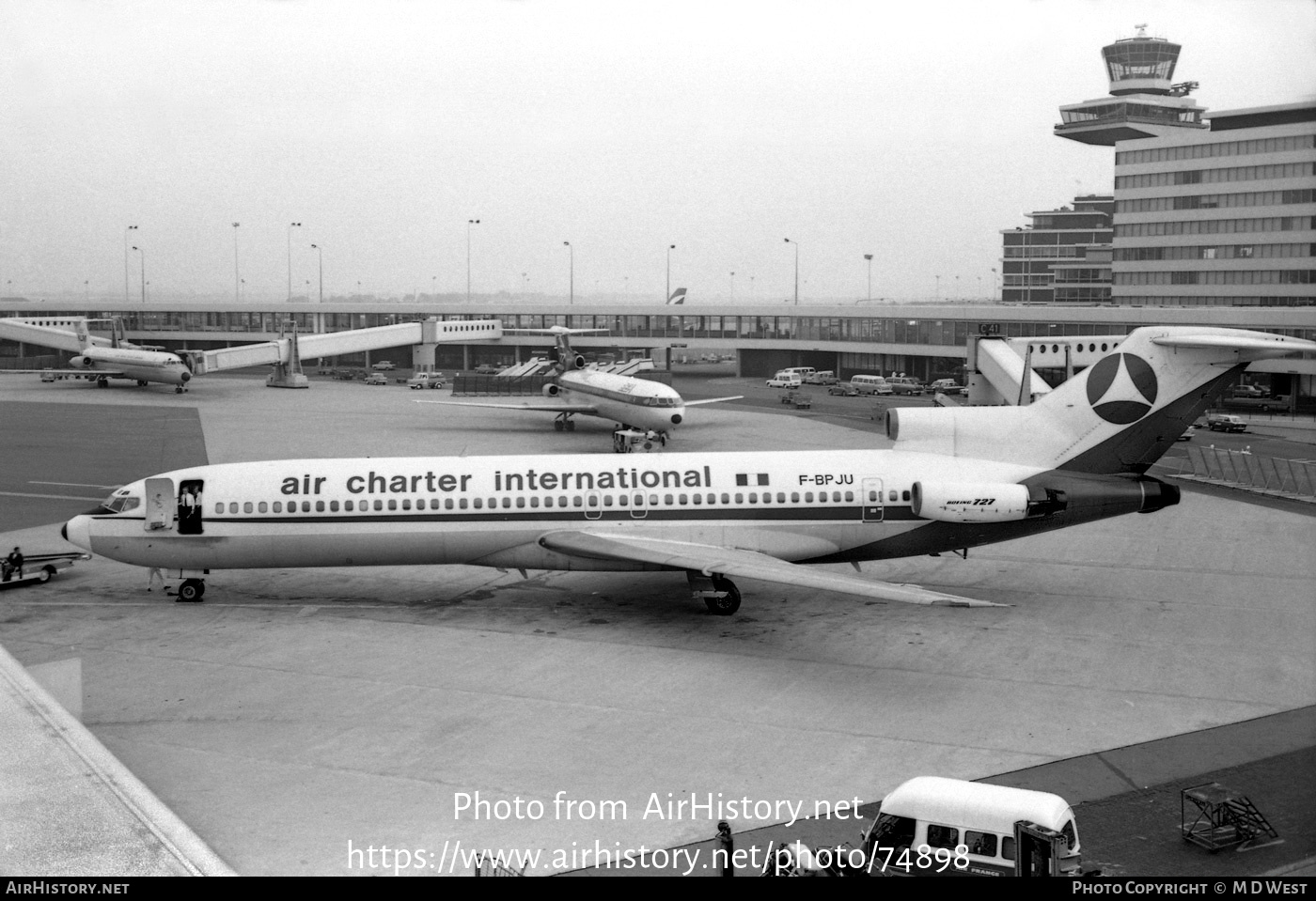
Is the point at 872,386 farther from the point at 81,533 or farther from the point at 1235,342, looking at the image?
the point at 81,533

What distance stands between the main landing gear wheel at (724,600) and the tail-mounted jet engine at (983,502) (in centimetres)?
426

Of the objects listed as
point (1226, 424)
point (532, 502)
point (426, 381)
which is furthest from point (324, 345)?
point (532, 502)

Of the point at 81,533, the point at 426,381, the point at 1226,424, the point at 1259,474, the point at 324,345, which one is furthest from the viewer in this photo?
the point at 324,345

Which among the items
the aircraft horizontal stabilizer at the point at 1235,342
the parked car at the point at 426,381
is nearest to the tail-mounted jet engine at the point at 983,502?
the aircraft horizontal stabilizer at the point at 1235,342

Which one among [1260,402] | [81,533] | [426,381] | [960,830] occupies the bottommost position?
[960,830]

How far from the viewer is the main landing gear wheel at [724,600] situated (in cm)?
2383

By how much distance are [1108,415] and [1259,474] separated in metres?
20.7

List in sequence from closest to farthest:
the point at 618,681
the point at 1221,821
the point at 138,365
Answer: the point at 1221,821
the point at 618,681
the point at 138,365

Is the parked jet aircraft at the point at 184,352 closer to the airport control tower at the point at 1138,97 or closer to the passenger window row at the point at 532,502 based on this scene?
the passenger window row at the point at 532,502

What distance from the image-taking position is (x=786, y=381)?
8594 centimetres

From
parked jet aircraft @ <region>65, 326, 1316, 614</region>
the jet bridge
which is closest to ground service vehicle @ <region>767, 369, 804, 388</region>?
the jet bridge

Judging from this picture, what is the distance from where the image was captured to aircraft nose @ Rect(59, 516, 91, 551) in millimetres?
24828

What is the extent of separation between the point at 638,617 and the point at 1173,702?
1022cm

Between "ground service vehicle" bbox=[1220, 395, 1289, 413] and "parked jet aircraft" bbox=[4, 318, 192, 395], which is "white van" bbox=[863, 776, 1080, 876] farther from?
"parked jet aircraft" bbox=[4, 318, 192, 395]
